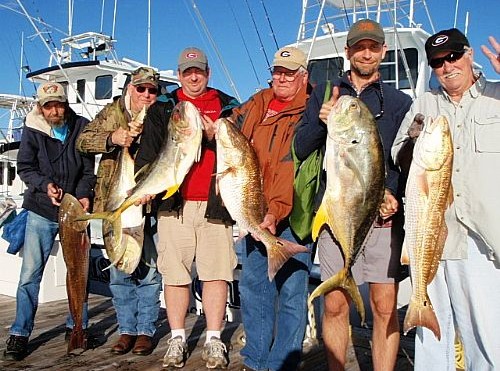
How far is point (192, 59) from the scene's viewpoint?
4.18 meters

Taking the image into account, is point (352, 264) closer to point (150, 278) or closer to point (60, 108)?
point (150, 278)

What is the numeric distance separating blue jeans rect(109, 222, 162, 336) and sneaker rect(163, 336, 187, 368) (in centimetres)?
47

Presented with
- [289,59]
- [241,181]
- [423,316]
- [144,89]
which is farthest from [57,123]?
[423,316]

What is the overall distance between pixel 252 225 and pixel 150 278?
1.56 meters

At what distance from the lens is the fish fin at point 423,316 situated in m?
3.15

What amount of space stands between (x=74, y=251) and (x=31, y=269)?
515 millimetres

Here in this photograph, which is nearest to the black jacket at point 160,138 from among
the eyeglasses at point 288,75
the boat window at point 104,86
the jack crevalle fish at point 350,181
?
the eyeglasses at point 288,75

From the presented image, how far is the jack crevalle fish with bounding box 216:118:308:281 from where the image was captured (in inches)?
146

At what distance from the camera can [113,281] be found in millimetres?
4871

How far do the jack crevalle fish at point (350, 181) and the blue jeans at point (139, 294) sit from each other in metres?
1.94

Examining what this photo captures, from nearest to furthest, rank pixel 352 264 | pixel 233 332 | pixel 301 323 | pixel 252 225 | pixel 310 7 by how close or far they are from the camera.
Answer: pixel 352 264 < pixel 252 225 < pixel 301 323 < pixel 233 332 < pixel 310 7

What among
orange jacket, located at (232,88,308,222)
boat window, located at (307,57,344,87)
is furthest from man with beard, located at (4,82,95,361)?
boat window, located at (307,57,344,87)

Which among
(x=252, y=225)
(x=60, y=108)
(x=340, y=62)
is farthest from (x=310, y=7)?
(x=252, y=225)

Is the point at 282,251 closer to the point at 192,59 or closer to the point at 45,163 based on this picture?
the point at 192,59
